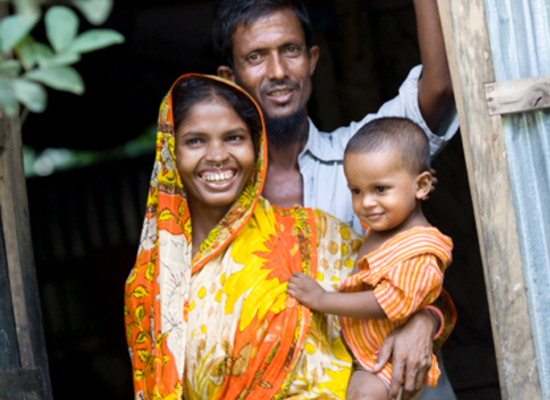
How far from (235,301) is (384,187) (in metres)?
0.63

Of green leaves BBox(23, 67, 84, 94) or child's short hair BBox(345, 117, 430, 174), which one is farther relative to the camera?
child's short hair BBox(345, 117, 430, 174)

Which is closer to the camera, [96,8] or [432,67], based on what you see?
[96,8]

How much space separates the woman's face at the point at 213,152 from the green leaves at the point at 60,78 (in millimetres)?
1518

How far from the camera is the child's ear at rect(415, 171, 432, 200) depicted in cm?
225

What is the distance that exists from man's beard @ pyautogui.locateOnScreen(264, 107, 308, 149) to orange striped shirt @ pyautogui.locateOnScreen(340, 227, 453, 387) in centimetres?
96

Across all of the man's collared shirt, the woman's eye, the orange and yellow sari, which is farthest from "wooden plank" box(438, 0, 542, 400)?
the woman's eye

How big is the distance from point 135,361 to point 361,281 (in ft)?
2.96

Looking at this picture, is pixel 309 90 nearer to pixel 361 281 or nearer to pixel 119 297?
pixel 361 281

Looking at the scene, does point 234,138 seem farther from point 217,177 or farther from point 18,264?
point 18,264

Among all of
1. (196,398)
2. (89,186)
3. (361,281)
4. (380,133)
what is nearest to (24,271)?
(196,398)

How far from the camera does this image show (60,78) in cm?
89

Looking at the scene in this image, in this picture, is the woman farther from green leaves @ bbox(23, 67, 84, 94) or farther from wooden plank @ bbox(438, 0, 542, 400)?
green leaves @ bbox(23, 67, 84, 94)

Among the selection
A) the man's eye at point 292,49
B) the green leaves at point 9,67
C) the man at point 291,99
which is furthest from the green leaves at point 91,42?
the man's eye at point 292,49

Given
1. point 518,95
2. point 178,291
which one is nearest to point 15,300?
point 178,291
